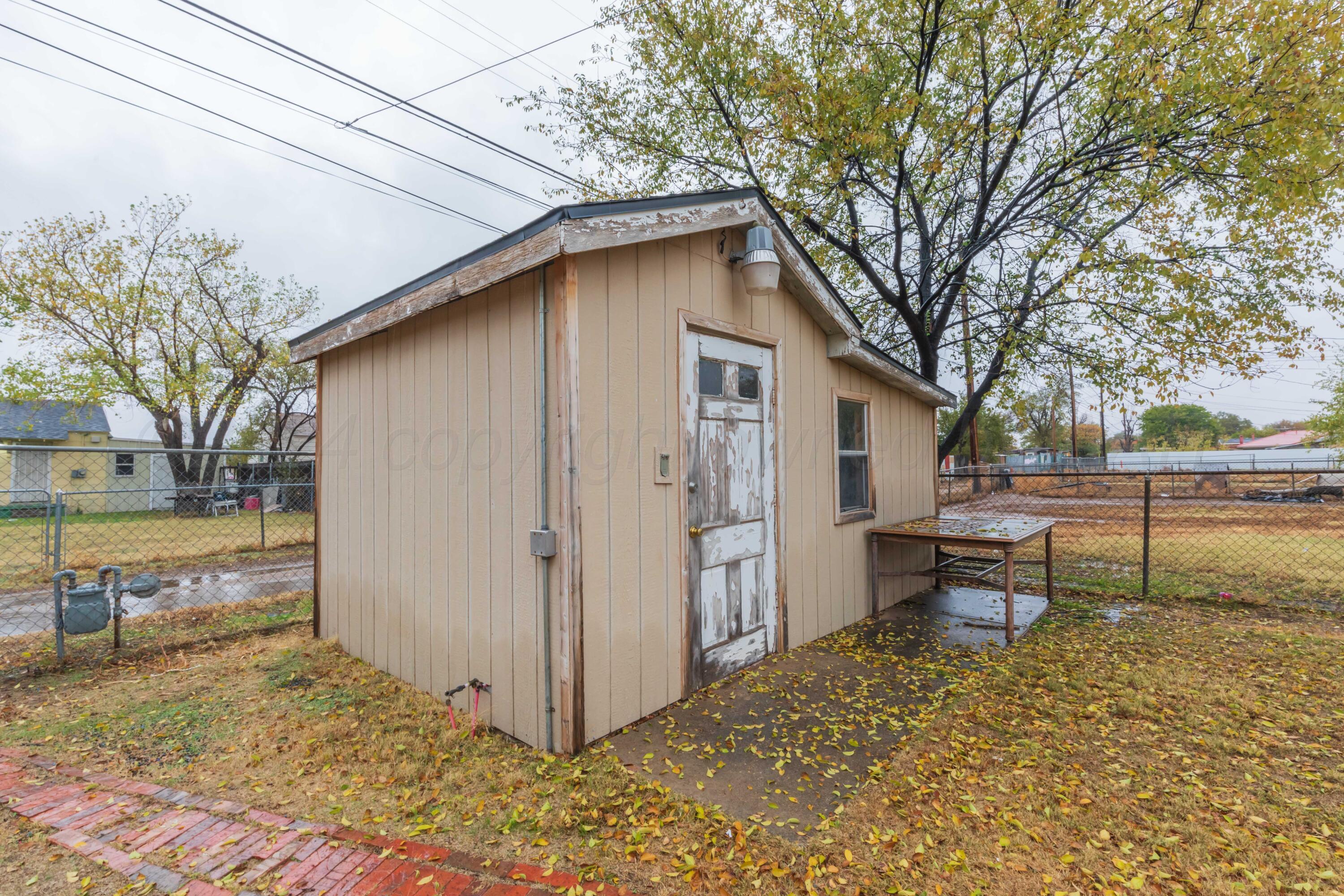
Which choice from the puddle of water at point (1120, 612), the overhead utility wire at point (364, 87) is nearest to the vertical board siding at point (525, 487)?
the puddle of water at point (1120, 612)

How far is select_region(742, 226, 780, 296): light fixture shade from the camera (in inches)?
135

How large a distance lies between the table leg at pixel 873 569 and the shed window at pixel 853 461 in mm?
227

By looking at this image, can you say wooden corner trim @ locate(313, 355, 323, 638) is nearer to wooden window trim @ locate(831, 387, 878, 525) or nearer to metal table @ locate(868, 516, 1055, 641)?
wooden window trim @ locate(831, 387, 878, 525)

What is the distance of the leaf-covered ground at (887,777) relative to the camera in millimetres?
1845

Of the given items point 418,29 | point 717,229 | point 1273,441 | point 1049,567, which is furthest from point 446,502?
point 1273,441

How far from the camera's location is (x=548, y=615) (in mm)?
2586

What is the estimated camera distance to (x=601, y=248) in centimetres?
262

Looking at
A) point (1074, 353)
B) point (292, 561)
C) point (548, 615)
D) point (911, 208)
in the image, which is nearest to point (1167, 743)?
point (548, 615)

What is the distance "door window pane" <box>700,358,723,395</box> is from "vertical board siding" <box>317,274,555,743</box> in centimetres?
110

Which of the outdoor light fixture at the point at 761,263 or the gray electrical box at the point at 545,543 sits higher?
the outdoor light fixture at the point at 761,263

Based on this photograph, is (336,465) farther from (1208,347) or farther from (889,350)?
(1208,347)

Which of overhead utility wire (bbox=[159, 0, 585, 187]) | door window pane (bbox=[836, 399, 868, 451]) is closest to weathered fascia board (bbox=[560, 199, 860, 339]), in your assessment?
door window pane (bbox=[836, 399, 868, 451])

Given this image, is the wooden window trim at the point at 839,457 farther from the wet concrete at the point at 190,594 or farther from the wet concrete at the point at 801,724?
the wet concrete at the point at 190,594

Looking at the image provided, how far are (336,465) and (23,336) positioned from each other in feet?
52.0
